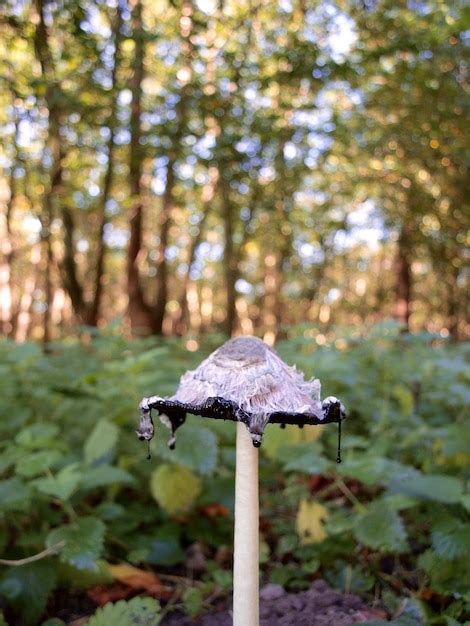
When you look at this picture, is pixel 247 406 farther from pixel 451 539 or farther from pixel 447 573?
pixel 447 573

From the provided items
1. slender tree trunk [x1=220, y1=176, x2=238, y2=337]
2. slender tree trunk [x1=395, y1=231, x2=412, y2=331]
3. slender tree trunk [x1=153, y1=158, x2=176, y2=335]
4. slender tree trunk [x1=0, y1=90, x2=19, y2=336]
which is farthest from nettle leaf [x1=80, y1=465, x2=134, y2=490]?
slender tree trunk [x1=0, y1=90, x2=19, y2=336]

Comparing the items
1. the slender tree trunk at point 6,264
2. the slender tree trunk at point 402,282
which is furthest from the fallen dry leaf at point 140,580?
the slender tree trunk at point 6,264

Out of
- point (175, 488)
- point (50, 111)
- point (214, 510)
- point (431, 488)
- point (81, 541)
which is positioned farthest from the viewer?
point (50, 111)

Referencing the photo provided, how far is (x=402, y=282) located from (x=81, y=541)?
42.1 ft

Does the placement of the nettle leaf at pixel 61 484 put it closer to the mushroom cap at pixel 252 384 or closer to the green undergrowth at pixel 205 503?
the green undergrowth at pixel 205 503

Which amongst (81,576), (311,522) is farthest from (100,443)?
(311,522)

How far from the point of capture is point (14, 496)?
7.09ft

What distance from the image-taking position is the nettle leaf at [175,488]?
2666 millimetres

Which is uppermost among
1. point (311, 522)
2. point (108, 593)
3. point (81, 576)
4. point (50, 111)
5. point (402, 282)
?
point (50, 111)

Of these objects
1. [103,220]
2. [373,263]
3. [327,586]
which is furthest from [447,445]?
[373,263]

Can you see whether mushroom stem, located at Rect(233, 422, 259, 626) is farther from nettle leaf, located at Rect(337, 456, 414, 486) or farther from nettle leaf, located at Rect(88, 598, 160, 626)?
nettle leaf, located at Rect(337, 456, 414, 486)

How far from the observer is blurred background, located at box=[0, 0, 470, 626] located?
7.44 ft

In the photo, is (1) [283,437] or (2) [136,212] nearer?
(1) [283,437]

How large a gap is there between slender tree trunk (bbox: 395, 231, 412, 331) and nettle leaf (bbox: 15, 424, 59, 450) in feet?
38.3
